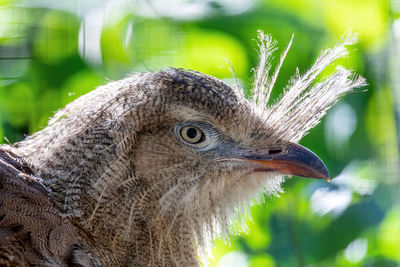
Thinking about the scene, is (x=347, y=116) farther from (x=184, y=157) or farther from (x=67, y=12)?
(x=67, y=12)

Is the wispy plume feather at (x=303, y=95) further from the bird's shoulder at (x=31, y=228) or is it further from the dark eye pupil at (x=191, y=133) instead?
the bird's shoulder at (x=31, y=228)

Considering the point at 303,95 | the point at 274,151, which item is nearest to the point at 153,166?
the point at 274,151

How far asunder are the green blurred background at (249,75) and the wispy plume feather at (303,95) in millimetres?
468

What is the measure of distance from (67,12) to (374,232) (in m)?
1.65

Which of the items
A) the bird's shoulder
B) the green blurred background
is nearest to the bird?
the bird's shoulder

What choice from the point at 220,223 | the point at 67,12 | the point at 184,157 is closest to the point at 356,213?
the point at 220,223

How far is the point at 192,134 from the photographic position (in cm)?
196

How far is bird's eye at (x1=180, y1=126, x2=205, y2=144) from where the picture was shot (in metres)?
1.95

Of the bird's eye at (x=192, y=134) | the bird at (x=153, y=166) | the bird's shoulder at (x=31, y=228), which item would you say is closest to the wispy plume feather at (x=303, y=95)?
the bird at (x=153, y=166)

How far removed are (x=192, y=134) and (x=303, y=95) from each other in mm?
448

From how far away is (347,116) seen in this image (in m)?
2.82

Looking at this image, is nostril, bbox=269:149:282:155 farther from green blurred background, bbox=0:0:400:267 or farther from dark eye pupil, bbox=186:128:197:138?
green blurred background, bbox=0:0:400:267

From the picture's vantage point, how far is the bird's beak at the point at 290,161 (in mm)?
1959

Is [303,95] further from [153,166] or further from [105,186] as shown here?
[105,186]
